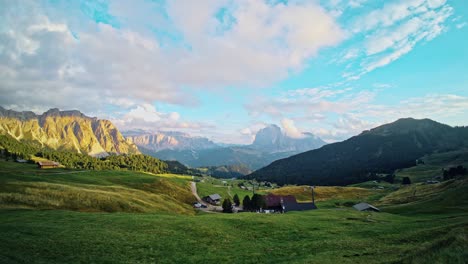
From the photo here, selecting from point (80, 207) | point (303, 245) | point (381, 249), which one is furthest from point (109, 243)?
point (80, 207)

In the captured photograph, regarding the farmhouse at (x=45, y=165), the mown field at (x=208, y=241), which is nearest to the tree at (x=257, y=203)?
the mown field at (x=208, y=241)

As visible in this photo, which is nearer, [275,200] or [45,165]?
[275,200]

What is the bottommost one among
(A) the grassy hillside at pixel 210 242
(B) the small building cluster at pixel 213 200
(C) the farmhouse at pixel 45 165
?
(B) the small building cluster at pixel 213 200

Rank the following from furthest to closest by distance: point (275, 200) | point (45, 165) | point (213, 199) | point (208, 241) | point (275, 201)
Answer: point (45, 165), point (213, 199), point (275, 200), point (275, 201), point (208, 241)

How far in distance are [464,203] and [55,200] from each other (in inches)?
4027

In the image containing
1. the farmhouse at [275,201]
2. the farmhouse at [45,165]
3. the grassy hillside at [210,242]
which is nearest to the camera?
the grassy hillside at [210,242]

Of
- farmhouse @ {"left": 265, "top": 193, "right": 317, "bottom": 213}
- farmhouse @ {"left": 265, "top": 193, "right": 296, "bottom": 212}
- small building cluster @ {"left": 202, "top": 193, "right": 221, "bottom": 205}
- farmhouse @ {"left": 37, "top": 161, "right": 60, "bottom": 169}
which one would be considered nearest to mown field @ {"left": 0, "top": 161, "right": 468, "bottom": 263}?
farmhouse @ {"left": 265, "top": 193, "right": 317, "bottom": 213}

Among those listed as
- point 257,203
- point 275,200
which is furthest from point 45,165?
point 275,200

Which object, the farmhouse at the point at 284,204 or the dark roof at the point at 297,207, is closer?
the dark roof at the point at 297,207

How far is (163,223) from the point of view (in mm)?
44250

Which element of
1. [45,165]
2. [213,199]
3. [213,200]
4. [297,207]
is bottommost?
[213,200]

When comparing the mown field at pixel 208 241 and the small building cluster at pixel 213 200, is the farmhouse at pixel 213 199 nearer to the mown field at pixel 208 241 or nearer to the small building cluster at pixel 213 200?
the small building cluster at pixel 213 200

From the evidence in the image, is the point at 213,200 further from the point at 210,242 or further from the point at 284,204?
the point at 210,242

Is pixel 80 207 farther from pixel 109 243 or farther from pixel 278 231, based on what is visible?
pixel 278 231
